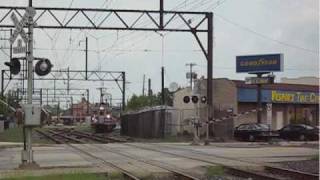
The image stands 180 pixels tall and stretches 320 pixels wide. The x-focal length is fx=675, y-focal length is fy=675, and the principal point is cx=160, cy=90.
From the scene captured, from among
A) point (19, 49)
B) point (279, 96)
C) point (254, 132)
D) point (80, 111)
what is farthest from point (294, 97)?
point (80, 111)

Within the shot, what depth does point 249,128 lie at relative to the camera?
157 ft

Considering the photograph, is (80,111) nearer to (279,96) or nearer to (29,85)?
(279,96)

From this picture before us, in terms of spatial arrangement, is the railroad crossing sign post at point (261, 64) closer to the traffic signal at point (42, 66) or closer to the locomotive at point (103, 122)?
the locomotive at point (103, 122)

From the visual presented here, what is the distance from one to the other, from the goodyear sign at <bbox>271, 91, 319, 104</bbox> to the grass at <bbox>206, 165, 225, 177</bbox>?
38883 millimetres

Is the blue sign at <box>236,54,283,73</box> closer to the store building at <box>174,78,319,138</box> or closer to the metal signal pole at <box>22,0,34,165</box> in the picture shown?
the store building at <box>174,78,319,138</box>

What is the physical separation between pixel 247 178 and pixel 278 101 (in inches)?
1672

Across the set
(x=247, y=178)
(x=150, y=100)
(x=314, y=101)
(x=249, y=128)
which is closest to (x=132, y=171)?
(x=247, y=178)

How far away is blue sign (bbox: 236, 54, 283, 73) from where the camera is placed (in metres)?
51.8

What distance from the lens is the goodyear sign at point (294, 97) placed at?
2366 inches

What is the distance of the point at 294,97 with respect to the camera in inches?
2452

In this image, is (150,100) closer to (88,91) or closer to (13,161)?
(88,91)

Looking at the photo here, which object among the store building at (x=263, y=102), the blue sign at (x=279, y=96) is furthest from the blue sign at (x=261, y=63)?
the blue sign at (x=279, y=96)

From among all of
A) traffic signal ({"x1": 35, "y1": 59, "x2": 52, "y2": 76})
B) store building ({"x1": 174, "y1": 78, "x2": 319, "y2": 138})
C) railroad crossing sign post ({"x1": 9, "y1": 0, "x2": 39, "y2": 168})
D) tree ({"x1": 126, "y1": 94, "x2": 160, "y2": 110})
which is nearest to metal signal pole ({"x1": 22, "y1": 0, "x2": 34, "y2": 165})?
railroad crossing sign post ({"x1": 9, "y1": 0, "x2": 39, "y2": 168})

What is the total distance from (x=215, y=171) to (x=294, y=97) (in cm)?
4306
